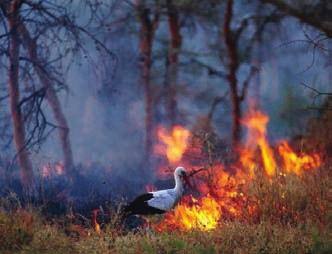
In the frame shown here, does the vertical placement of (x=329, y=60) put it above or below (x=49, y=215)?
above

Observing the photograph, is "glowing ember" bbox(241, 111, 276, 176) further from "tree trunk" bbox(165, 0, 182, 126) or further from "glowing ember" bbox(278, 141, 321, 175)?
"tree trunk" bbox(165, 0, 182, 126)

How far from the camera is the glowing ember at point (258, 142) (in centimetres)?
1654

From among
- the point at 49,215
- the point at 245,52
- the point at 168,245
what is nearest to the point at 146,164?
the point at 245,52

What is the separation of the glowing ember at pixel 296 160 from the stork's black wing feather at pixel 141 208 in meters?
3.58

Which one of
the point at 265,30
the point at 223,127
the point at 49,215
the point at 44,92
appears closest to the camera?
the point at 49,215

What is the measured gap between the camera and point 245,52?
20.8 meters

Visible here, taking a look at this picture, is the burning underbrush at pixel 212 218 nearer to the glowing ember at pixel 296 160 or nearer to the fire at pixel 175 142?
the glowing ember at pixel 296 160

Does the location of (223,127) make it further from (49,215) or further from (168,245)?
(168,245)

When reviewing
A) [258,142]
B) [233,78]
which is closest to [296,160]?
[258,142]

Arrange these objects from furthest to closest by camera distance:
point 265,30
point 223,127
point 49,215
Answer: point 223,127 < point 265,30 < point 49,215

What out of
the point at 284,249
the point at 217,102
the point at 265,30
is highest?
the point at 265,30

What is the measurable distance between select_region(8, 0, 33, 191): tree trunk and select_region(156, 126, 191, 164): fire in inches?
120

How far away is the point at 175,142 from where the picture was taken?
18.5 metres

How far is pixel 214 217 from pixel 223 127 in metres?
11.7
